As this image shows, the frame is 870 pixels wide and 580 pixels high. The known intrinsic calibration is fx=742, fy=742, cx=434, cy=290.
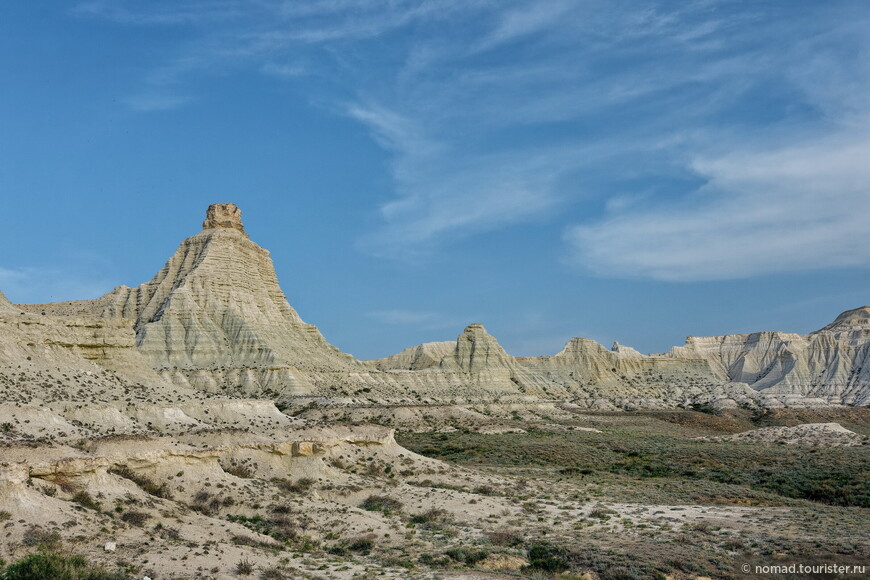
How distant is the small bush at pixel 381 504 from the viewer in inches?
1015

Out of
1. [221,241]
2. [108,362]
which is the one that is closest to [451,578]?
Answer: [108,362]

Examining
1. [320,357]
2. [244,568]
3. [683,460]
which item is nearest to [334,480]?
[244,568]

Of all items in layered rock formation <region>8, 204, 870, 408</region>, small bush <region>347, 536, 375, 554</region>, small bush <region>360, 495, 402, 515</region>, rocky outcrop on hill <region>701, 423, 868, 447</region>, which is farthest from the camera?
layered rock formation <region>8, 204, 870, 408</region>

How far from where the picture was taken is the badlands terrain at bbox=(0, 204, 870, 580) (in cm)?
1823

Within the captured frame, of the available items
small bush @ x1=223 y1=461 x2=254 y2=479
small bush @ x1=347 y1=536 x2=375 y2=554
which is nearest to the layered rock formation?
small bush @ x1=223 y1=461 x2=254 y2=479

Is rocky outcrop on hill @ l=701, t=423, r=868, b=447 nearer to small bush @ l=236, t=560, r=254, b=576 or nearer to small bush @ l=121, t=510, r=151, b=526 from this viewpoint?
small bush @ l=236, t=560, r=254, b=576

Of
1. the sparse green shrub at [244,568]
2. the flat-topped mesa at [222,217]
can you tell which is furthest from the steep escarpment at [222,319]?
the sparse green shrub at [244,568]

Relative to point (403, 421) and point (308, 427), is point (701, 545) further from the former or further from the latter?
point (403, 421)

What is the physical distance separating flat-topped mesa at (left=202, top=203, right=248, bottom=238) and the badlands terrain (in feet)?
51.1

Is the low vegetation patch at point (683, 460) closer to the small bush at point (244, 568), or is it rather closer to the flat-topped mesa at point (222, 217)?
the small bush at point (244, 568)

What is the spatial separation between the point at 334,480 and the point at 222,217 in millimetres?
67752

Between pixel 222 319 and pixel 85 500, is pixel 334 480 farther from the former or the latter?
pixel 222 319

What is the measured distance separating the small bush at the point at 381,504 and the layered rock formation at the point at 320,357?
2057cm

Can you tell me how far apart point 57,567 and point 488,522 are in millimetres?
13907
